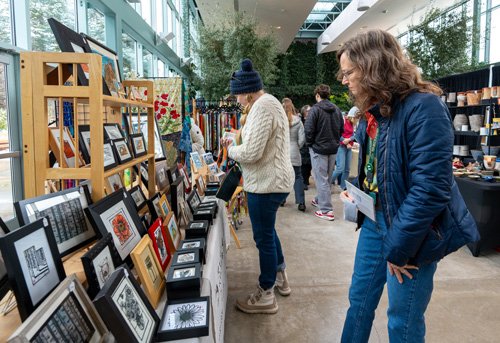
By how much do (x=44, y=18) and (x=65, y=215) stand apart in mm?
2327

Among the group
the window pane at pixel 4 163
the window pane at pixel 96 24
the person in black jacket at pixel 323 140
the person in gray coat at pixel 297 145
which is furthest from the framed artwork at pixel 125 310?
the person in gray coat at pixel 297 145

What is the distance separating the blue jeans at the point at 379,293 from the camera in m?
1.30

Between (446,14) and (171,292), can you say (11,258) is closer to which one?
(171,292)

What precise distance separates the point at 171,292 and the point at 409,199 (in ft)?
2.84

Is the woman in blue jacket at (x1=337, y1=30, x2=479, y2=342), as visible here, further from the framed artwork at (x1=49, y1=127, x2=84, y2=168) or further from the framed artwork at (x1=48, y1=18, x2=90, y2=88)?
the framed artwork at (x1=49, y1=127, x2=84, y2=168)

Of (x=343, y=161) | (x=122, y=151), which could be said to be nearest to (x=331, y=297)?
(x=122, y=151)

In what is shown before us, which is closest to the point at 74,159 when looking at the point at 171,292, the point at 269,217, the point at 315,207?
the point at 171,292

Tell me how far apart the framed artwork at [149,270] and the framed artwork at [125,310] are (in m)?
0.14

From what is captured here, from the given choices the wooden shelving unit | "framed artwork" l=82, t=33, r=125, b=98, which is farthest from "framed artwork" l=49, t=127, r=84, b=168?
"framed artwork" l=82, t=33, r=125, b=98

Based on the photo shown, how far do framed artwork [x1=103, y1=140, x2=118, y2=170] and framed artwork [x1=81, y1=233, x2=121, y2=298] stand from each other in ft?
1.19

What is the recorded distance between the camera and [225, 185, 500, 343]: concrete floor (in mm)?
2258

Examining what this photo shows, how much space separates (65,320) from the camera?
923 mm

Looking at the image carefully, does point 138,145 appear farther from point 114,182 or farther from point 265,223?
point 265,223

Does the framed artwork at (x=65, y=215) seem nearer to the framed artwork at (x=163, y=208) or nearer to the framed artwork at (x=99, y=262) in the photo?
the framed artwork at (x=99, y=262)
